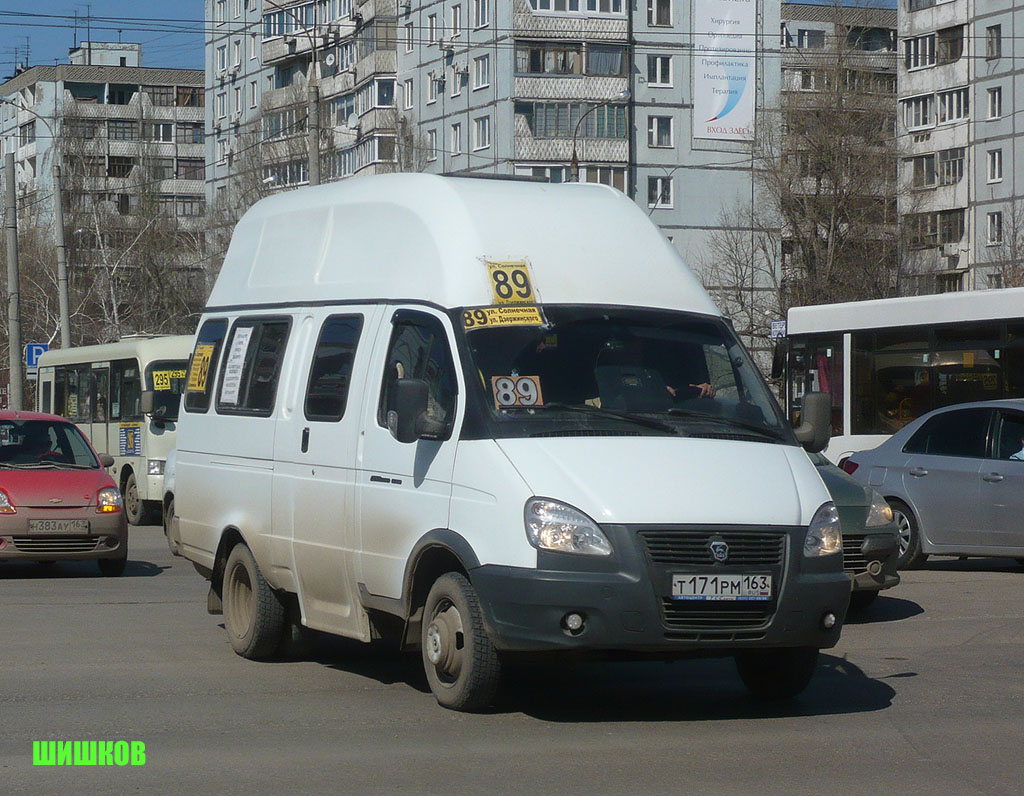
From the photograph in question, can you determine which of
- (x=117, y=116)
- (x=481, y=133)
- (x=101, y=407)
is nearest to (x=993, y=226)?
(x=481, y=133)

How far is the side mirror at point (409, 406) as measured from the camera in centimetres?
841

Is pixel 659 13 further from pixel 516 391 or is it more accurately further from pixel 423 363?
pixel 516 391

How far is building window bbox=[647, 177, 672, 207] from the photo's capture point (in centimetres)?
7406

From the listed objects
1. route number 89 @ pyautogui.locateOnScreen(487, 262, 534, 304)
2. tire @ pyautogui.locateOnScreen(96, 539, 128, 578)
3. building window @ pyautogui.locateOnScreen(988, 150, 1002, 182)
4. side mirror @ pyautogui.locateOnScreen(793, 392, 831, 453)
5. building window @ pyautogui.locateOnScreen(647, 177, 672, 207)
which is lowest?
tire @ pyautogui.locateOnScreen(96, 539, 128, 578)

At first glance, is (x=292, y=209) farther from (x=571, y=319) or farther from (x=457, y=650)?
(x=457, y=650)

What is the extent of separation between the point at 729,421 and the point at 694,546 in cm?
102

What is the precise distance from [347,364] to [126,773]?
3.08 m

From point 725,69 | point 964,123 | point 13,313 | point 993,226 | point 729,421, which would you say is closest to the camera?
point 729,421

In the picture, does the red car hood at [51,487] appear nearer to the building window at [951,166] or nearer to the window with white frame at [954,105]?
the building window at [951,166]

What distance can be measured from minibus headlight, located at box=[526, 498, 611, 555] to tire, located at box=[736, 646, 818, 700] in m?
1.26

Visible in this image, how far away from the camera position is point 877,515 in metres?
13.0

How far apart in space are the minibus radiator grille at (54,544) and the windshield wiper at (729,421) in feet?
30.5

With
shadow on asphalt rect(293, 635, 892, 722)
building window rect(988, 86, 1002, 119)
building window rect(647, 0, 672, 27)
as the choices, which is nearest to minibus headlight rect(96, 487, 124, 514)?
shadow on asphalt rect(293, 635, 892, 722)

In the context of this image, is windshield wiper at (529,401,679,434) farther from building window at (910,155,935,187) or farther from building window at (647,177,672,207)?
building window at (910,155,935,187)
